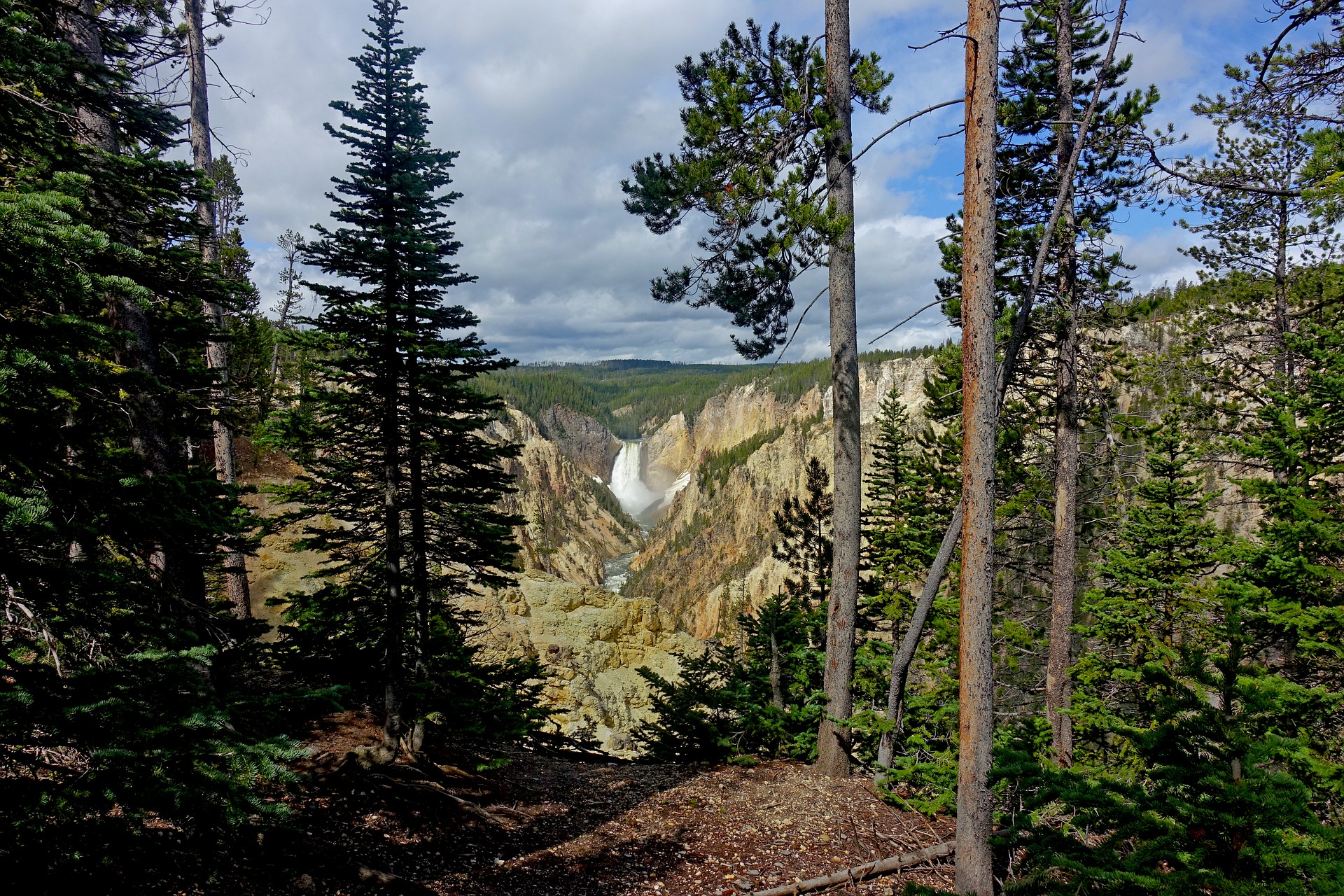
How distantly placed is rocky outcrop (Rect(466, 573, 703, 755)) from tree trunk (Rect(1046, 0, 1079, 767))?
533 inches

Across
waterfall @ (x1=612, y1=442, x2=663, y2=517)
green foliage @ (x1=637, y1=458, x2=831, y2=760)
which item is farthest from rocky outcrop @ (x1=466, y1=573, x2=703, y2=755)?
waterfall @ (x1=612, y1=442, x2=663, y2=517)

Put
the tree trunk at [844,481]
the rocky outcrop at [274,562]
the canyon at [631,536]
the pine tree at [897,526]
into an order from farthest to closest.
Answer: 1. the canyon at [631,536]
2. the rocky outcrop at [274,562]
3. the pine tree at [897,526]
4. the tree trunk at [844,481]

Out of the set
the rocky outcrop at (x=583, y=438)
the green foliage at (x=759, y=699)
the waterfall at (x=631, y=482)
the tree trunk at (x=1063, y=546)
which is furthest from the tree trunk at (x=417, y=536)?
the waterfall at (x=631, y=482)

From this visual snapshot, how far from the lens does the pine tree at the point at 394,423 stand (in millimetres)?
7293

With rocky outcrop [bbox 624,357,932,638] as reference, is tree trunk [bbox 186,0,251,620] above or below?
above

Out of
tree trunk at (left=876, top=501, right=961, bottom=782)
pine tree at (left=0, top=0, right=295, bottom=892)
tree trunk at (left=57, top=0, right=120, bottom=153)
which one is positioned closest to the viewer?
pine tree at (left=0, top=0, right=295, bottom=892)

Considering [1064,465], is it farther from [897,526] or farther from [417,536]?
[417,536]

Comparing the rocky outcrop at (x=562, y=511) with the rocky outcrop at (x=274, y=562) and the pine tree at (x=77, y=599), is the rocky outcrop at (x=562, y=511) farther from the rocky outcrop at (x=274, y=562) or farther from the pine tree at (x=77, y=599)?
the pine tree at (x=77, y=599)

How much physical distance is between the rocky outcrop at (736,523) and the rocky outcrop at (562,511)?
8.10 metres

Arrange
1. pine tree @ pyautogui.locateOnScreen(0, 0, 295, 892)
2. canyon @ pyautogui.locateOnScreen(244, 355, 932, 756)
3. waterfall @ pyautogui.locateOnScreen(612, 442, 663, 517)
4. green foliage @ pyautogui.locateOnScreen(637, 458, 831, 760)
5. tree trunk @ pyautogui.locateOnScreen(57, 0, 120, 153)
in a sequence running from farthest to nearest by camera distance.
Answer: waterfall @ pyautogui.locateOnScreen(612, 442, 663, 517) < canyon @ pyautogui.locateOnScreen(244, 355, 932, 756) < green foliage @ pyautogui.locateOnScreen(637, 458, 831, 760) < tree trunk @ pyautogui.locateOnScreen(57, 0, 120, 153) < pine tree @ pyautogui.locateOnScreen(0, 0, 295, 892)

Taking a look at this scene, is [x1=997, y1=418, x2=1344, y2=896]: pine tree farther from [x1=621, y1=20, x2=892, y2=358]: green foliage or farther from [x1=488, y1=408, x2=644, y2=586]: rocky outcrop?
[x1=488, y1=408, x2=644, y2=586]: rocky outcrop

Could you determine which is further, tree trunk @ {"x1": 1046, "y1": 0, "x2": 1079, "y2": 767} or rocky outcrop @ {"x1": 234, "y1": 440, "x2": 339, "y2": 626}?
rocky outcrop @ {"x1": 234, "y1": 440, "x2": 339, "y2": 626}

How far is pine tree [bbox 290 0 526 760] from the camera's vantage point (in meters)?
7.29

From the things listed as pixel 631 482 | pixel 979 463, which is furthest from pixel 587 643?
pixel 631 482
